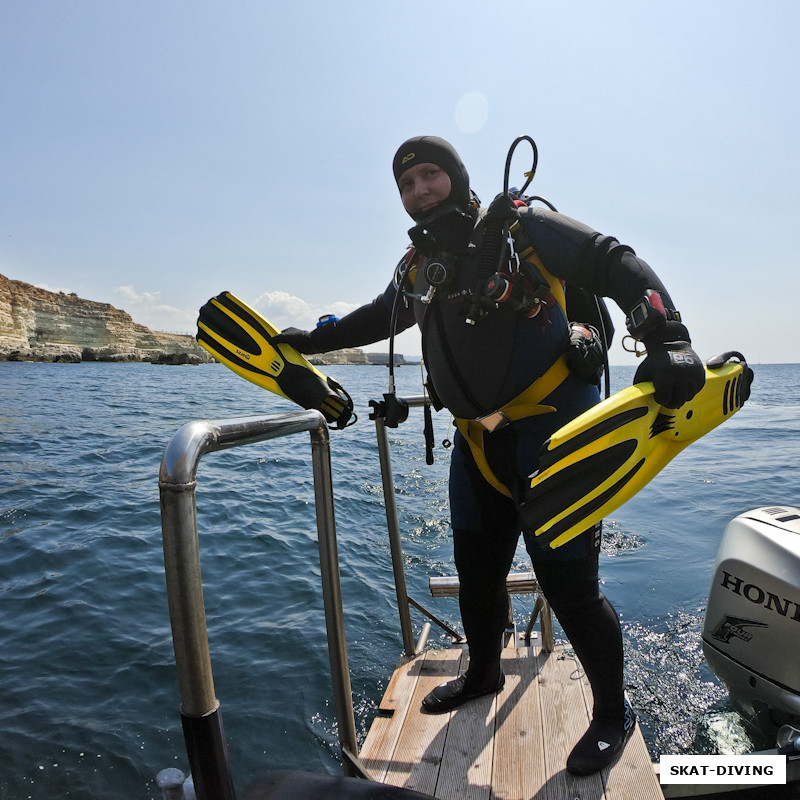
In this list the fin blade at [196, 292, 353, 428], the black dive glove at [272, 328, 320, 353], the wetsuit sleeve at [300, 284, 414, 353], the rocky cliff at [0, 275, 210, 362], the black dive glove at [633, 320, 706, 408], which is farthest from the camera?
the rocky cliff at [0, 275, 210, 362]

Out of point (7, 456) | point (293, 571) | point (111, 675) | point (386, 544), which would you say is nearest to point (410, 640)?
point (111, 675)

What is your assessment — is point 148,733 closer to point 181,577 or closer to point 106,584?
point 106,584

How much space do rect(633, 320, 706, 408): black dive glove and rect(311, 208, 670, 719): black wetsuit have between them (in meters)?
0.14

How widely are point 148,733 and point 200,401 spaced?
54.6ft

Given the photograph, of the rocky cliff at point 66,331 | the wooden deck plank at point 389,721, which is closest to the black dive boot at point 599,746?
the wooden deck plank at point 389,721

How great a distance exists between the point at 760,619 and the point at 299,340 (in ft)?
7.47

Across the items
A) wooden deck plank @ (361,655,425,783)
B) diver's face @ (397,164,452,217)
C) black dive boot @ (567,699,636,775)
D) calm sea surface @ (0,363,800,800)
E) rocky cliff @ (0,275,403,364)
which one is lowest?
calm sea surface @ (0,363,800,800)

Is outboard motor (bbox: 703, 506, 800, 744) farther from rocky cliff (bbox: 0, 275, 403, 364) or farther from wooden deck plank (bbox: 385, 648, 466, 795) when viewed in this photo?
rocky cliff (bbox: 0, 275, 403, 364)

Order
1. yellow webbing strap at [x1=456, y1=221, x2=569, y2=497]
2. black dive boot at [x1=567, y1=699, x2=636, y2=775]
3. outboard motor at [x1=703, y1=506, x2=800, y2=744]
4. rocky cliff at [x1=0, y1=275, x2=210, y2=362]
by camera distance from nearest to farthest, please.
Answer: black dive boot at [x1=567, y1=699, x2=636, y2=775] < yellow webbing strap at [x1=456, y1=221, x2=569, y2=497] < outboard motor at [x1=703, y1=506, x2=800, y2=744] < rocky cliff at [x1=0, y1=275, x2=210, y2=362]

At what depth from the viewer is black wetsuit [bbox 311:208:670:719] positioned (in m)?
1.78

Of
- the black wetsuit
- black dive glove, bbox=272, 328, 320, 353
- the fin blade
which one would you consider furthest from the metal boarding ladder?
black dive glove, bbox=272, 328, 320, 353

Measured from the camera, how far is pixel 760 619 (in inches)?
90.4

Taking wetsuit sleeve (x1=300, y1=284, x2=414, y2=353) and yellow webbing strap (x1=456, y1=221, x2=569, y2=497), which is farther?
wetsuit sleeve (x1=300, y1=284, x2=414, y2=353)

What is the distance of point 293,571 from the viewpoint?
471cm
